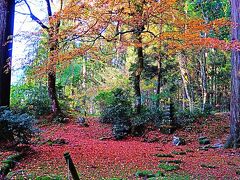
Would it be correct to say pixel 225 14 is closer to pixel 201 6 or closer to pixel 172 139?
pixel 201 6

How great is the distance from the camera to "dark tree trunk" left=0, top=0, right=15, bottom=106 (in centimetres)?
Result: 873

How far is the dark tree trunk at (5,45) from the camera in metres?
8.73

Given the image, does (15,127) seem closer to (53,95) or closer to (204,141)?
(204,141)

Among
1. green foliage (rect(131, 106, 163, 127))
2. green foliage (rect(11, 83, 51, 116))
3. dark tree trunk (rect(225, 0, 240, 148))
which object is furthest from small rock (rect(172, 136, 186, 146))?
green foliage (rect(11, 83, 51, 116))

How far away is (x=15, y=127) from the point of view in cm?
757

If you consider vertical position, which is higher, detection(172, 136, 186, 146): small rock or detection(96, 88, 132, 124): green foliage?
detection(96, 88, 132, 124): green foliage

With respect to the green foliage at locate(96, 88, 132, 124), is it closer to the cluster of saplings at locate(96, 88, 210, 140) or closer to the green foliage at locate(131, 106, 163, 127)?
the cluster of saplings at locate(96, 88, 210, 140)

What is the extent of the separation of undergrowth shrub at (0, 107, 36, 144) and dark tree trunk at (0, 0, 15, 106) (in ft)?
3.52

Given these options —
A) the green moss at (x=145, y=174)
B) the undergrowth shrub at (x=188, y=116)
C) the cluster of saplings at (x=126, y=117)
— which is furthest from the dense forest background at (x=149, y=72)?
the green moss at (x=145, y=174)

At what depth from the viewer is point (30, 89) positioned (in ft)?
58.4

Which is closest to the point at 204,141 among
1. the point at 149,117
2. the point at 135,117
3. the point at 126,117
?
the point at 149,117

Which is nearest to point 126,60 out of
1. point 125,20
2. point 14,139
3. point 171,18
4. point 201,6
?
point 201,6

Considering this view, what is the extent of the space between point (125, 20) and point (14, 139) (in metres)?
5.59

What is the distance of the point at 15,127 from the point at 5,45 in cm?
278
